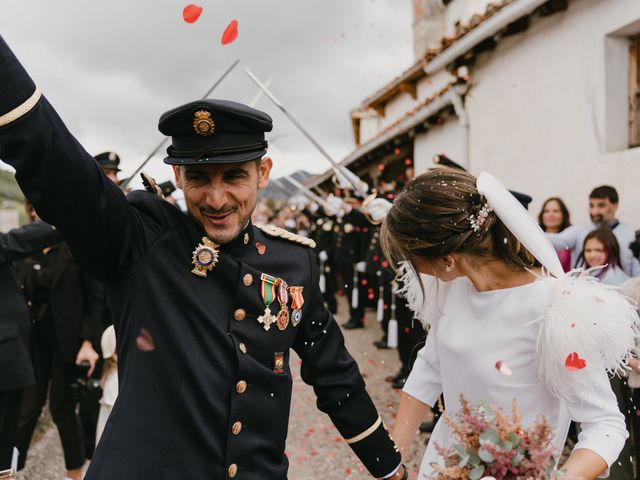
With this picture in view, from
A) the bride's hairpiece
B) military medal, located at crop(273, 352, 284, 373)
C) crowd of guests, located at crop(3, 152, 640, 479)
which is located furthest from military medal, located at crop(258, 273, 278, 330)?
crowd of guests, located at crop(3, 152, 640, 479)

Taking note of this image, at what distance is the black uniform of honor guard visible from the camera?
1.68 meters

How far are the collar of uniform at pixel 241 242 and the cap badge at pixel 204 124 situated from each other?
36 cm

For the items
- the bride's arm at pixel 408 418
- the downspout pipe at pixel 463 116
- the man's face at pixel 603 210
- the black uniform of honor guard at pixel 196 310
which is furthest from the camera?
the downspout pipe at pixel 463 116

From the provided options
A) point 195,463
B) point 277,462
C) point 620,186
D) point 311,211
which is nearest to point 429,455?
point 277,462

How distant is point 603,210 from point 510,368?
12.4ft

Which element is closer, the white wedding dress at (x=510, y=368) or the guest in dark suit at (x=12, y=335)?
the white wedding dress at (x=510, y=368)

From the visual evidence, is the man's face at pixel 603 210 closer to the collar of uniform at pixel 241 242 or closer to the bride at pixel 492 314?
the bride at pixel 492 314

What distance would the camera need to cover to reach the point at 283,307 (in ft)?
6.61

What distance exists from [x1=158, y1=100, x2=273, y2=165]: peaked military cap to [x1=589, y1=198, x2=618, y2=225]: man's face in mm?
4386

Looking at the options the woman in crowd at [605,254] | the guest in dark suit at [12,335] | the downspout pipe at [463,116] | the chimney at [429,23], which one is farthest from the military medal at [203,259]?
the chimney at [429,23]

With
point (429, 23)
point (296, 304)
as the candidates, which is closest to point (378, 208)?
point (296, 304)

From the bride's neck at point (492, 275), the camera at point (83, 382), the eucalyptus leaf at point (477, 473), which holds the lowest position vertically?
the camera at point (83, 382)

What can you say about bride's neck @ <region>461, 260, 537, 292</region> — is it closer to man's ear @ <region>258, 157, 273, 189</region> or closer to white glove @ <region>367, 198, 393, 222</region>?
man's ear @ <region>258, 157, 273, 189</region>

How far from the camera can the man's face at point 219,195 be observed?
1.84m
